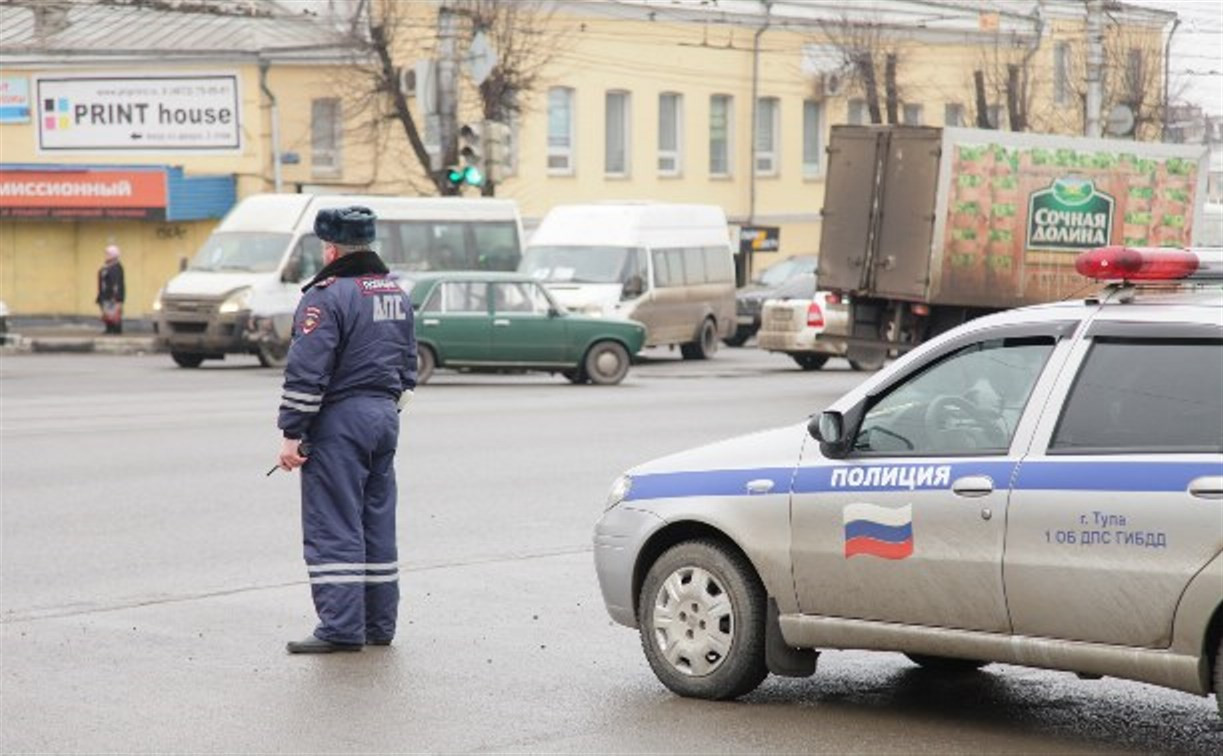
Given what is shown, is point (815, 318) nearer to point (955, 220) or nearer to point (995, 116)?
point (955, 220)

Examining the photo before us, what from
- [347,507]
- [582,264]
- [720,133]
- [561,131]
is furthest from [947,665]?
[720,133]

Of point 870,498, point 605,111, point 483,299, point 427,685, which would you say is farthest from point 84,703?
point 605,111

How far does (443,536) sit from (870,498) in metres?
5.90

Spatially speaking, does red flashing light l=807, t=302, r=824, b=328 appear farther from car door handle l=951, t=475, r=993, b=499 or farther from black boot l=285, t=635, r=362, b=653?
car door handle l=951, t=475, r=993, b=499

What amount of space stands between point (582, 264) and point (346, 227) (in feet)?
83.4

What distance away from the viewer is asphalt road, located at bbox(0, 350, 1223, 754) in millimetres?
8008

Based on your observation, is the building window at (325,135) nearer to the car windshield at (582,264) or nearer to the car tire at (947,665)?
the car windshield at (582,264)

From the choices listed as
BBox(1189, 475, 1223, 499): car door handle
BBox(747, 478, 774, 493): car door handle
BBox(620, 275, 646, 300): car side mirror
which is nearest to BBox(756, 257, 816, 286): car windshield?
BBox(620, 275, 646, 300): car side mirror

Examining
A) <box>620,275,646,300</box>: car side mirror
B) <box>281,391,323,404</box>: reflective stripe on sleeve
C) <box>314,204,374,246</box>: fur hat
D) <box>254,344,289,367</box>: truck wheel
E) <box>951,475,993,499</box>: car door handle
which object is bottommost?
<box>254,344,289,367</box>: truck wheel

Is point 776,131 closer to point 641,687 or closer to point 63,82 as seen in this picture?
point 63,82

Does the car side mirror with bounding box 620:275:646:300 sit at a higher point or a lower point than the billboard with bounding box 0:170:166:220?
lower

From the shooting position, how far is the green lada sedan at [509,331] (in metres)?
28.6

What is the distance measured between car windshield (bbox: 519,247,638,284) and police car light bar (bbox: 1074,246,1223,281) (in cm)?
2685

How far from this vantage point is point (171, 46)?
4844 cm
